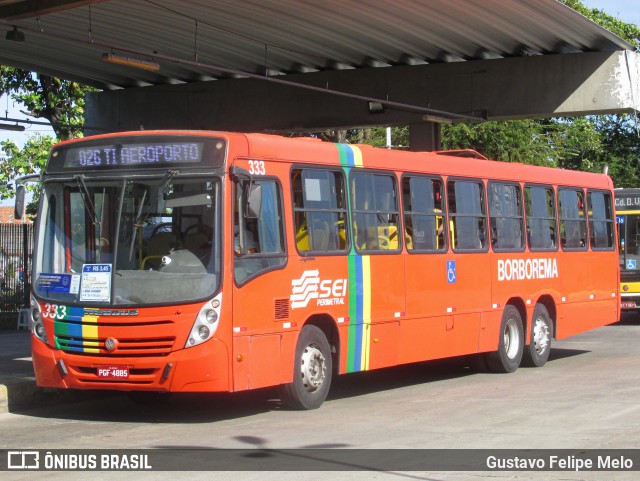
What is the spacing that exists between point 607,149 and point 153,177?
42.5 meters

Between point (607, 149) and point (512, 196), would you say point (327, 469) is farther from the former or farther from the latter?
point (607, 149)

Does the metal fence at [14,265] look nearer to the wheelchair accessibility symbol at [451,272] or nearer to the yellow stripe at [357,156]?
the wheelchair accessibility symbol at [451,272]

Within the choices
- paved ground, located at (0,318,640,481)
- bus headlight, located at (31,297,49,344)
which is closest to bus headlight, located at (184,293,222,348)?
paved ground, located at (0,318,640,481)

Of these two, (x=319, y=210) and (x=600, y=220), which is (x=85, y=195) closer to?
(x=319, y=210)

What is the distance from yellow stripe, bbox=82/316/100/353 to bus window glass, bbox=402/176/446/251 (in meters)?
4.64

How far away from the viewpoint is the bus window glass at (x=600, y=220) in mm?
19656

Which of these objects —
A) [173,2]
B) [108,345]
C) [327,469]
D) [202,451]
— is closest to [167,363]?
[108,345]

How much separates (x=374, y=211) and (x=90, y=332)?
161 inches

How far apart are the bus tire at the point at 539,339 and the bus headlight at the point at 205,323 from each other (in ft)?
24.9

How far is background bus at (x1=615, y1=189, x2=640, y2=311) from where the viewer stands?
91.0 ft

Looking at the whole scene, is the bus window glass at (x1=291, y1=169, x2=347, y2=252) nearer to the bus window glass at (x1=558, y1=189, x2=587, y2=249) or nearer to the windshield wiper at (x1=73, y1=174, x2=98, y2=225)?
the windshield wiper at (x1=73, y1=174, x2=98, y2=225)

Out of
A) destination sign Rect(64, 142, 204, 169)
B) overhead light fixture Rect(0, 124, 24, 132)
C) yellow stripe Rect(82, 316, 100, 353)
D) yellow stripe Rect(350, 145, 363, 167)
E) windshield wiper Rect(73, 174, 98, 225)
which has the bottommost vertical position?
yellow stripe Rect(82, 316, 100, 353)

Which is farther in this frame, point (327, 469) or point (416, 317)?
point (416, 317)

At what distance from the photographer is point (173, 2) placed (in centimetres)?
1795
